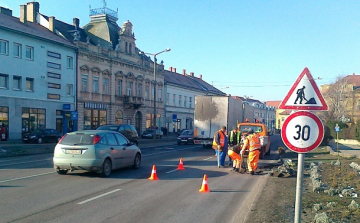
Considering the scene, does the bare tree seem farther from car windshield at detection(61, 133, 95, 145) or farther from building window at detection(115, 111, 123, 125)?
car windshield at detection(61, 133, 95, 145)

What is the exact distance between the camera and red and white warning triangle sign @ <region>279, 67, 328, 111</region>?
194 inches

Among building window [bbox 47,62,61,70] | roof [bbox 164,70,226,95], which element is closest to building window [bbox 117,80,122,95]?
building window [bbox 47,62,61,70]

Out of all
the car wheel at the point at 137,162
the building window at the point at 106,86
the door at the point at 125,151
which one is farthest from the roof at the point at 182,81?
the door at the point at 125,151

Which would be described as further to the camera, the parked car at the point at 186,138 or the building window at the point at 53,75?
the building window at the point at 53,75

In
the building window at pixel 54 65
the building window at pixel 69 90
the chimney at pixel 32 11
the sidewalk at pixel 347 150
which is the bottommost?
the sidewalk at pixel 347 150

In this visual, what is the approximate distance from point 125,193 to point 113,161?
334 centimetres

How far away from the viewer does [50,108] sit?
4031 cm

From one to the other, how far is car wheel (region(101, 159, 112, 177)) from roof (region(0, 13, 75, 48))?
26.3 m

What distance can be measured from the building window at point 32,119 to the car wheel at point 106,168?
1069 inches

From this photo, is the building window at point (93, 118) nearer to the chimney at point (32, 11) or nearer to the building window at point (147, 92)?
the building window at point (147, 92)

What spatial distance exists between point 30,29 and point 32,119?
29.7 ft

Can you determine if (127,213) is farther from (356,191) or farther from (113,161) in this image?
(356,191)

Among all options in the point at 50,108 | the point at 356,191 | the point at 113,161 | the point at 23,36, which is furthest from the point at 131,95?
the point at 356,191

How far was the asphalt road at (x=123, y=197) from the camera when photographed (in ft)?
24.9
